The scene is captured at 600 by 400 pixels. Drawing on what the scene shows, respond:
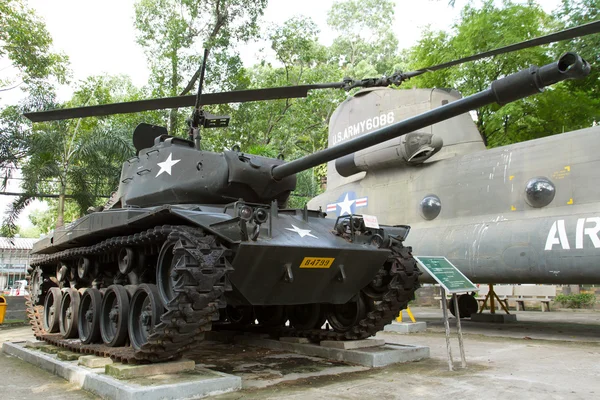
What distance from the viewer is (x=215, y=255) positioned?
583 cm

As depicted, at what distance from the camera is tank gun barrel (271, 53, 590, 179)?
4.61 metres

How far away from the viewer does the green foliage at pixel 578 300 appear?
1984 cm

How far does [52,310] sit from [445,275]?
7.08 m

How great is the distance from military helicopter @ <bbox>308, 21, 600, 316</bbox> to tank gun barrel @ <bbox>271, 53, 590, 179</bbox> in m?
1.67

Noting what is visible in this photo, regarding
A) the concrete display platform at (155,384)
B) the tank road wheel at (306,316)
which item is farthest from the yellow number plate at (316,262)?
the tank road wheel at (306,316)

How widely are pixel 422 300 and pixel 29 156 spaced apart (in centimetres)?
1605

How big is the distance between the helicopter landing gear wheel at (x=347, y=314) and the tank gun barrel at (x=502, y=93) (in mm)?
2678

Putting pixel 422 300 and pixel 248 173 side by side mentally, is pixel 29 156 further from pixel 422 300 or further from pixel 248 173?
pixel 422 300

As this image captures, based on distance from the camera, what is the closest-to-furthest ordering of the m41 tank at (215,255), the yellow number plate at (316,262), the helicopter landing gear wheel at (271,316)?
the m41 tank at (215,255), the yellow number plate at (316,262), the helicopter landing gear wheel at (271,316)

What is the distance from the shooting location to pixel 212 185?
7.72 m

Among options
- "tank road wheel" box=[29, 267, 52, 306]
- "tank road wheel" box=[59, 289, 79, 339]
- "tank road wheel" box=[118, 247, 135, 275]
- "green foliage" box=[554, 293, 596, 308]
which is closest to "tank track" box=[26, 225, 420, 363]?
"tank road wheel" box=[118, 247, 135, 275]

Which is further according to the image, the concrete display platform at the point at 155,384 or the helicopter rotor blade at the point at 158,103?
the helicopter rotor blade at the point at 158,103

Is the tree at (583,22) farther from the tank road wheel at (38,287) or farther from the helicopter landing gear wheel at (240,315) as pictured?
the tank road wheel at (38,287)

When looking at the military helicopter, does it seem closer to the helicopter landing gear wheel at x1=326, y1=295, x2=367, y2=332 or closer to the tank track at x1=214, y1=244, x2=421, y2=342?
the tank track at x1=214, y1=244, x2=421, y2=342
